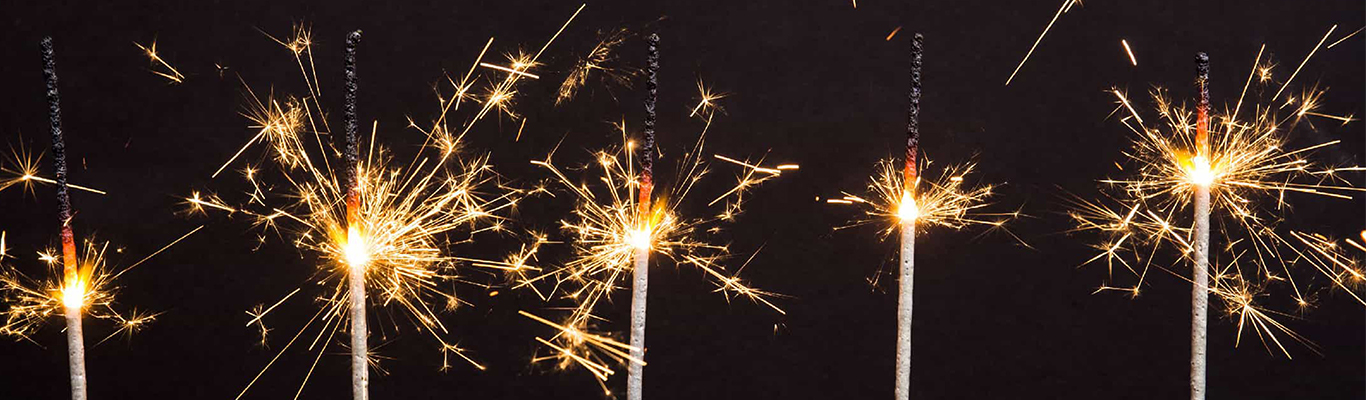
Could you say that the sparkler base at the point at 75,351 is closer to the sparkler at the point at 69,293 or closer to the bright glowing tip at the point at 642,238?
the sparkler at the point at 69,293

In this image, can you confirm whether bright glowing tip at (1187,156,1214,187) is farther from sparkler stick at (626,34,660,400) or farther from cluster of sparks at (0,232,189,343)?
cluster of sparks at (0,232,189,343)

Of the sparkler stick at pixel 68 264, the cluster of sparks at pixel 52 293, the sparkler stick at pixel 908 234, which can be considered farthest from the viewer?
the cluster of sparks at pixel 52 293

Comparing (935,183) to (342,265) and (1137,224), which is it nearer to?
(1137,224)

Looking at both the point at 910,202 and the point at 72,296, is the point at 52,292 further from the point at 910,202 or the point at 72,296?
the point at 910,202

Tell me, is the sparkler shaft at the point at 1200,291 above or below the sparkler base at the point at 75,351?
above

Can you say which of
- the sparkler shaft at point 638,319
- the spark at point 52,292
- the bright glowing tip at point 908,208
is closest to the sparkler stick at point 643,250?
the sparkler shaft at point 638,319

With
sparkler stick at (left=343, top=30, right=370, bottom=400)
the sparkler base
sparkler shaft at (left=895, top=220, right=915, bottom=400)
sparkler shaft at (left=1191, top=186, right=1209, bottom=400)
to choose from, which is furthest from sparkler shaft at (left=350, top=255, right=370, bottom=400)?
sparkler shaft at (left=1191, top=186, right=1209, bottom=400)
